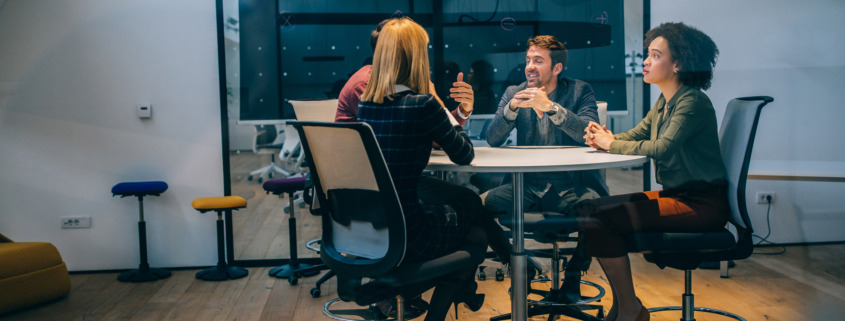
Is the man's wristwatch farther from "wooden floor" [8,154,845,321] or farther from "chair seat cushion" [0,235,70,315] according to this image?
"chair seat cushion" [0,235,70,315]

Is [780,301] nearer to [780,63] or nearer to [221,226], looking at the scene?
[780,63]

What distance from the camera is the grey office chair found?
2.23 m

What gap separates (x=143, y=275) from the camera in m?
3.67

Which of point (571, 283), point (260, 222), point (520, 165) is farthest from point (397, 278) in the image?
point (260, 222)

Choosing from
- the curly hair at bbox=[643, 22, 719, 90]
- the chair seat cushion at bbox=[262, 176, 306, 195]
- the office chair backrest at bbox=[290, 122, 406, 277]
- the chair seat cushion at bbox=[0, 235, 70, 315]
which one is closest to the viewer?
the office chair backrest at bbox=[290, 122, 406, 277]

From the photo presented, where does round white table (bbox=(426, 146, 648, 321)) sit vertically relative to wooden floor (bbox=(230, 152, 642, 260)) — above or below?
above

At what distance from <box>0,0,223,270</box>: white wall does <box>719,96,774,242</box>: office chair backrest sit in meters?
2.76

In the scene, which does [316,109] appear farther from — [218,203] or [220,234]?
[220,234]

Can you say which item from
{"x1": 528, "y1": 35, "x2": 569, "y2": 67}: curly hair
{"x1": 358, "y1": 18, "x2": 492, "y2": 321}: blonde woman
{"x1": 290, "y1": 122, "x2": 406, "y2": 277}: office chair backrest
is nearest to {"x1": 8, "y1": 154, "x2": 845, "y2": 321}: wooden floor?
{"x1": 358, "y1": 18, "x2": 492, "y2": 321}: blonde woman

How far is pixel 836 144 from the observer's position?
2264 mm

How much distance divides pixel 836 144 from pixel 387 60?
159cm

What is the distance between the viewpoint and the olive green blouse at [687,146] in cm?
223

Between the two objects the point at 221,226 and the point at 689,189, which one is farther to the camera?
the point at 221,226

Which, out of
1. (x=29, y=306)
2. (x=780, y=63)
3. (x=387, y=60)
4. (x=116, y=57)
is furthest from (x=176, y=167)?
(x=780, y=63)
